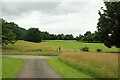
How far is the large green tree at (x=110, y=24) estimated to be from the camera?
136 feet

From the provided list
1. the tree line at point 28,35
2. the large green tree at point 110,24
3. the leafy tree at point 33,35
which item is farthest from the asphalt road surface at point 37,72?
the leafy tree at point 33,35

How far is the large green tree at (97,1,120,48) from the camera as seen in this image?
41.6 meters

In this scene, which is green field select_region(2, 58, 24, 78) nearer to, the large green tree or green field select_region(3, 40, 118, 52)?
the large green tree

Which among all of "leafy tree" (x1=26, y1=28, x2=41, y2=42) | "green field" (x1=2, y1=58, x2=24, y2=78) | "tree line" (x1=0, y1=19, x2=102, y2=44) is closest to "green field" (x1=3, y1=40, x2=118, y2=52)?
"tree line" (x1=0, y1=19, x2=102, y2=44)

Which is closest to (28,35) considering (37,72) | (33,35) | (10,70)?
(33,35)

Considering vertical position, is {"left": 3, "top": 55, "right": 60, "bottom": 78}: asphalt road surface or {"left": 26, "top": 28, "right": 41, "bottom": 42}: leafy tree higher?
{"left": 26, "top": 28, "right": 41, "bottom": 42}: leafy tree

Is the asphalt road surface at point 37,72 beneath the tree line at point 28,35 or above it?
beneath

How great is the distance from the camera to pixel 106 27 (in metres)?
45.8

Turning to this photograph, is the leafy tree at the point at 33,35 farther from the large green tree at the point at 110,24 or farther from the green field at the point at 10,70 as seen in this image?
the green field at the point at 10,70

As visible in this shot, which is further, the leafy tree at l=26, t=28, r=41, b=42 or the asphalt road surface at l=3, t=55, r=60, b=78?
the leafy tree at l=26, t=28, r=41, b=42

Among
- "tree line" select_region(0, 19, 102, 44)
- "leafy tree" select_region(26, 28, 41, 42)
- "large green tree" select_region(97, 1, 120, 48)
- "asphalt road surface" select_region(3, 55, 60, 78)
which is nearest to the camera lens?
"asphalt road surface" select_region(3, 55, 60, 78)

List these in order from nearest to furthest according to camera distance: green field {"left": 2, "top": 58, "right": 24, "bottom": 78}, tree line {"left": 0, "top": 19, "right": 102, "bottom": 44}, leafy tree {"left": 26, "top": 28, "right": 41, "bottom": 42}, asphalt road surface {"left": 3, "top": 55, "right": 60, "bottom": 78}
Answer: asphalt road surface {"left": 3, "top": 55, "right": 60, "bottom": 78} < green field {"left": 2, "top": 58, "right": 24, "bottom": 78} < tree line {"left": 0, "top": 19, "right": 102, "bottom": 44} < leafy tree {"left": 26, "top": 28, "right": 41, "bottom": 42}

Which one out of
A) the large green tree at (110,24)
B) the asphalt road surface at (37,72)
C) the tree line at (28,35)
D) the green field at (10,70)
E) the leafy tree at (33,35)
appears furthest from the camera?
the leafy tree at (33,35)

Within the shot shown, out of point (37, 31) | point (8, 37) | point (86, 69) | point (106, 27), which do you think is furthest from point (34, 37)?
point (86, 69)
